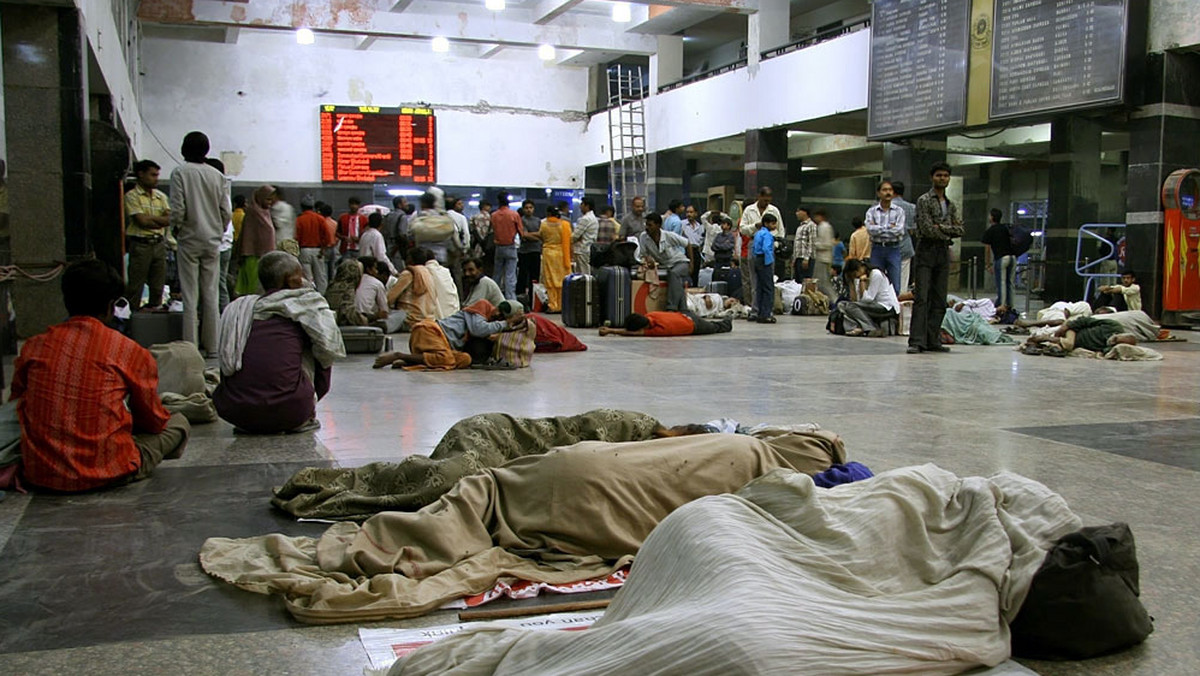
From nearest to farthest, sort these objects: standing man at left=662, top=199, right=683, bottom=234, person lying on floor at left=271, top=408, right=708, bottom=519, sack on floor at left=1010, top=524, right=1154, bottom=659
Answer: sack on floor at left=1010, top=524, right=1154, bottom=659 < person lying on floor at left=271, top=408, right=708, bottom=519 < standing man at left=662, top=199, right=683, bottom=234

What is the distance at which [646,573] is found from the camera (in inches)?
84.6

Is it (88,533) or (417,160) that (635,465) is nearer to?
(88,533)

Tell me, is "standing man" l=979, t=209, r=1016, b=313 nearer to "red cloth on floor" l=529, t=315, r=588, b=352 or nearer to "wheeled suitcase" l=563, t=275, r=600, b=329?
"wheeled suitcase" l=563, t=275, r=600, b=329

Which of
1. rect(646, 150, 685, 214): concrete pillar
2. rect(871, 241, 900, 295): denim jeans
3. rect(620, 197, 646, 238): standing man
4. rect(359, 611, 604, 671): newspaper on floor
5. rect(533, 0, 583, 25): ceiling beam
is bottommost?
rect(359, 611, 604, 671): newspaper on floor

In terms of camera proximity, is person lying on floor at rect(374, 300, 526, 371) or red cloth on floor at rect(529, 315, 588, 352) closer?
person lying on floor at rect(374, 300, 526, 371)

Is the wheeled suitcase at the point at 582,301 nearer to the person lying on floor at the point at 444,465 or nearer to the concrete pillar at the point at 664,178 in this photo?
the concrete pillar at the point at 664,178

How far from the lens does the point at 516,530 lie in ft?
9.91

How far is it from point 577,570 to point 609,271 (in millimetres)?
9696

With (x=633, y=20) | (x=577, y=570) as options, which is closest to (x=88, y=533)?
(x=577, y=570)

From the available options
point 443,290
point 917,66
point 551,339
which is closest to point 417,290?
point 443,290

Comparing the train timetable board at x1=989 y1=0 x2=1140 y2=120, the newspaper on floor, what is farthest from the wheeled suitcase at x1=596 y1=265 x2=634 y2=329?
the newspaper on floor

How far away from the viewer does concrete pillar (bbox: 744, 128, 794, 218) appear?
18.2 meters

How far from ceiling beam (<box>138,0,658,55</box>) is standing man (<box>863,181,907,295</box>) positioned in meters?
9.46

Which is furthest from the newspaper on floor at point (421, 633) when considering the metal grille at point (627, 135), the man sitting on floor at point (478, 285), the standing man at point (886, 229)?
the metal grille at point (627, 135)
